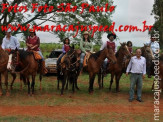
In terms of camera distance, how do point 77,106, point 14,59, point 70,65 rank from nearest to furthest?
1. point 77,106
2. point 14,59
3. point 70,65

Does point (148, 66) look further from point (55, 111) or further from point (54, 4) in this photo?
point (54, 4)

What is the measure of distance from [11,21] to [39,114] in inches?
441

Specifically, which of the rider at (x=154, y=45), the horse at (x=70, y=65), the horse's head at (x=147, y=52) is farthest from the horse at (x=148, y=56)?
the horse at (x=70, y=65)

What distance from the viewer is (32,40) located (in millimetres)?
9750

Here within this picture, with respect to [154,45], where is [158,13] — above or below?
above

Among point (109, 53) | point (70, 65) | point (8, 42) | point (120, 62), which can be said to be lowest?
point (70, 65)

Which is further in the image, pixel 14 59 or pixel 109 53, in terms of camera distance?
pixel 109 53

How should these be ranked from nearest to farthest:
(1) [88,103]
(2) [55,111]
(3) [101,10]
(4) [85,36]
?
(2) [55,111]
(1) [88,103]
(4) [85,36]
(3) [101,10]

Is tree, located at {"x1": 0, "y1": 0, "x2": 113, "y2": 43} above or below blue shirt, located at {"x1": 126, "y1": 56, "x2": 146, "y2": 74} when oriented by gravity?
above

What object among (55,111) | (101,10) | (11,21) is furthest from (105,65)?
(11,21)

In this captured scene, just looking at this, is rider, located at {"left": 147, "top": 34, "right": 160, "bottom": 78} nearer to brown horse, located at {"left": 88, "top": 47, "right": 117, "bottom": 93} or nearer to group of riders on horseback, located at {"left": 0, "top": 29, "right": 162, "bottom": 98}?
group of riders on horseback, located at {"left": 0, "top": 29, "right": 162, "bottom": 98}

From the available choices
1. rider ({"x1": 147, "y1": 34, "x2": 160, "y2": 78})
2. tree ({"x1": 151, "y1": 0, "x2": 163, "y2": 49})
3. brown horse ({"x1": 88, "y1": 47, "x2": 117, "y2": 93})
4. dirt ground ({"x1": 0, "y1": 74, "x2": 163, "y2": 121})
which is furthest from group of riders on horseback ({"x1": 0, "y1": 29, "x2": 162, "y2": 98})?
tree ({"x1": 151, "y1": 0, "x2": 163, "y2": 49})

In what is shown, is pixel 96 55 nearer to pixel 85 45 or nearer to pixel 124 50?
pixel 85 45

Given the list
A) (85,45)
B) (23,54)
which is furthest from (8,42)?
(85,45)
